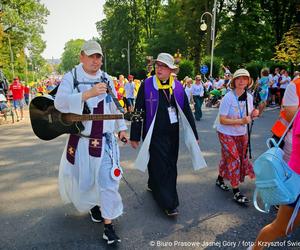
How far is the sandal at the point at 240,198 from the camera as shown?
453 centimetres

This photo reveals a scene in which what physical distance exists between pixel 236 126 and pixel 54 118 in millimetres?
2471

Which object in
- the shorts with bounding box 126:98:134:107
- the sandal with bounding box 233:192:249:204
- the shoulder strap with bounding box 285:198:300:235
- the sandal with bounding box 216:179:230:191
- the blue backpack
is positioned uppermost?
the blue backpack

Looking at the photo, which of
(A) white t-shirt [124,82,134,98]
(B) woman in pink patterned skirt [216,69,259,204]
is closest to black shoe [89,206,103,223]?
(B) woman in pink patterned skirt [216,69,259,204]

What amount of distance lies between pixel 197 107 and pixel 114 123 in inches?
379

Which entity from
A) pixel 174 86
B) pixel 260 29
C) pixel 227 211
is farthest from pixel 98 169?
pixel 260 29

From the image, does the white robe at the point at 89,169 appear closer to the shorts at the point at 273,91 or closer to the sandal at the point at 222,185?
the sandal at the point at 222,185

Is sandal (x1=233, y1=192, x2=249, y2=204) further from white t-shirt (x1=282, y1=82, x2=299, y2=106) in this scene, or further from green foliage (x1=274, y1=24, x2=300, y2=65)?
green foliage (x1=274, y1=24, x2=300, y2=65)

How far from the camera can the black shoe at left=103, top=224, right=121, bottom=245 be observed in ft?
11.4

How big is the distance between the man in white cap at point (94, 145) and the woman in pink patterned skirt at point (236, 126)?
1.75 metres

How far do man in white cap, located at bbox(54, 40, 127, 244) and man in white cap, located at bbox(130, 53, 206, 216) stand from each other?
685mm

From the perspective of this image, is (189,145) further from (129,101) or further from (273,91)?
(273,91)

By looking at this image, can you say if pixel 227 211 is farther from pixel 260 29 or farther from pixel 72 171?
pixel 260 29

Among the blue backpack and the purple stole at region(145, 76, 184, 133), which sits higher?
the purple stole at region(145, 76, 184, 133)

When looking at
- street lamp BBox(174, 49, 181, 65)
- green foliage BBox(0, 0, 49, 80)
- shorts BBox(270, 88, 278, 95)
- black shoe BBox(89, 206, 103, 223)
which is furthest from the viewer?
green foliage BBox(0, 0, 49, 80)
